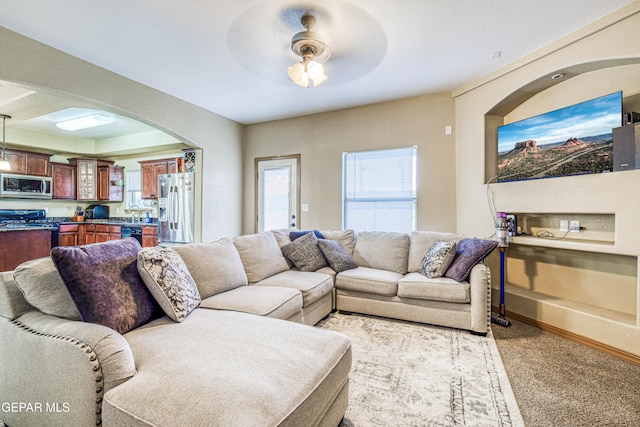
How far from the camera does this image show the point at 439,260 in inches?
117

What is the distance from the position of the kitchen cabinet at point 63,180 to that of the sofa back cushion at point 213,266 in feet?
19.9

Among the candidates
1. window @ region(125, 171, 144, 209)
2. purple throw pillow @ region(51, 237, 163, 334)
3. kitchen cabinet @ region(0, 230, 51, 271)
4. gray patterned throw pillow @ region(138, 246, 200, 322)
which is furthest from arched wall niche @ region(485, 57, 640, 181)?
window @ region(125, 171, 144, 209)

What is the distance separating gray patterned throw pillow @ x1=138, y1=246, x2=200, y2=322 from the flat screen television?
3.59 metres

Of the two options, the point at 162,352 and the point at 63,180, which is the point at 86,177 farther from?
the point at 162,352

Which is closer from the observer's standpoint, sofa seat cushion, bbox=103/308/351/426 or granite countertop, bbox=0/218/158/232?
sofa seat cushion, bbox=103/308/351/426

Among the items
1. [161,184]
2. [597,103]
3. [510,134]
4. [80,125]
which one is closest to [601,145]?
[597,103]

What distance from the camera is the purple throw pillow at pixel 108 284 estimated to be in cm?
137

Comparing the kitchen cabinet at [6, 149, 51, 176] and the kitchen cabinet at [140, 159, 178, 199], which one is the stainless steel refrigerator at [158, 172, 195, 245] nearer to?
the kitchen cabinet at [140, 159, 178, 199]

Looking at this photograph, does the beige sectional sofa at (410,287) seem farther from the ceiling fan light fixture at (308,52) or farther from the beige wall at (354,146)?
the ceiling fan light fixture at (308,52)

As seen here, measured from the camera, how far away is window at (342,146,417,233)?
4.24m

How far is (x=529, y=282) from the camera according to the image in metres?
3.33

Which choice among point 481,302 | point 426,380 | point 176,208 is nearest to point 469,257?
point 481,302

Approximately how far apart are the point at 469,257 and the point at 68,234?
7.68m

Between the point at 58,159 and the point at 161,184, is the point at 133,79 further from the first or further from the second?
the point at 58,159
